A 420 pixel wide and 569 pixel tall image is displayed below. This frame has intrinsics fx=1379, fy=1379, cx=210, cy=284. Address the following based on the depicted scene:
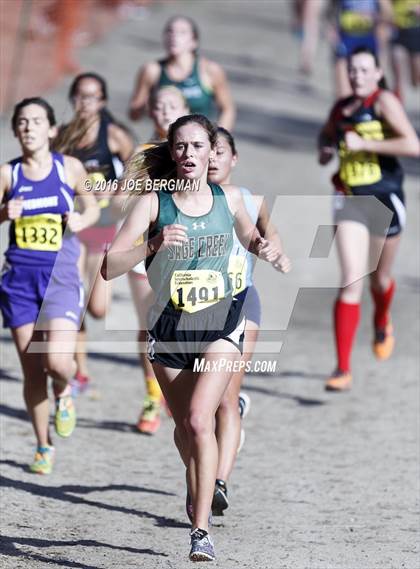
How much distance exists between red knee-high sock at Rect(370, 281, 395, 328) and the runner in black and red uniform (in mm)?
412

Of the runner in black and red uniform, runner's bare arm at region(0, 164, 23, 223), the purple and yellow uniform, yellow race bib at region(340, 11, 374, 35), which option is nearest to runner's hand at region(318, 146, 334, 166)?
the runner in black and red uniform

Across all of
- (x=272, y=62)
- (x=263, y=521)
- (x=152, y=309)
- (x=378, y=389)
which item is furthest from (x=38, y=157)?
(x=272, y=62)

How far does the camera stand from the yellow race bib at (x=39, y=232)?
289 inches

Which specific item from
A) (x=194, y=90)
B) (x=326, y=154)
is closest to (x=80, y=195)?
(x=326, y=154)

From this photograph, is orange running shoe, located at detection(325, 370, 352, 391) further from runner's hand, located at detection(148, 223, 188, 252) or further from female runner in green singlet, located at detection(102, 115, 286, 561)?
runner's hand, located at detection(148, 223, 188, 252)

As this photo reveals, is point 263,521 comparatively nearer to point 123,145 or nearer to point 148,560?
point 148,560

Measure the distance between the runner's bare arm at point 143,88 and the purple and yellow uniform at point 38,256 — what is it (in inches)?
109

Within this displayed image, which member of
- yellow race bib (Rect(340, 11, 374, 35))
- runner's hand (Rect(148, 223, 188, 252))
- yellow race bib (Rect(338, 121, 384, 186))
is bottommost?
runner's hand (Rect(148, 223, 188, 252))

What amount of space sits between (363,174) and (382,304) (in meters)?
1.12

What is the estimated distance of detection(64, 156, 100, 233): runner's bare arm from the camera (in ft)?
24.1

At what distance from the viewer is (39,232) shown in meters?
7.36

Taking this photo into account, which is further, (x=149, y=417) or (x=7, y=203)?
(x=149, y=417)

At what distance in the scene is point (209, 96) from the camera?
1048 cm

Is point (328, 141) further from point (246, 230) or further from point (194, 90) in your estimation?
point (246, 230)
